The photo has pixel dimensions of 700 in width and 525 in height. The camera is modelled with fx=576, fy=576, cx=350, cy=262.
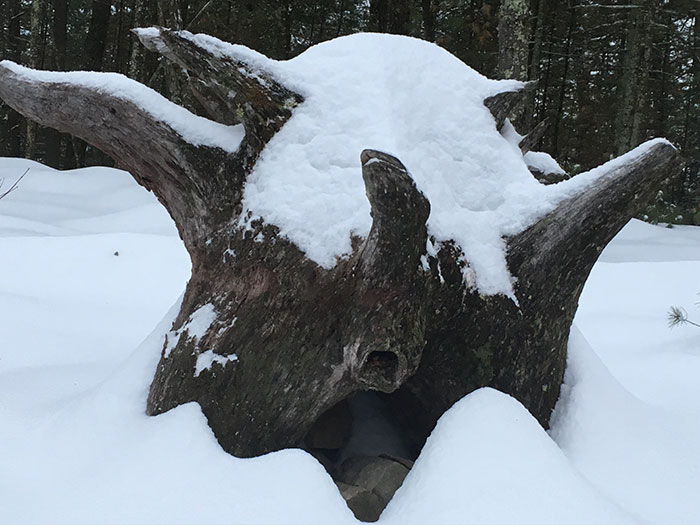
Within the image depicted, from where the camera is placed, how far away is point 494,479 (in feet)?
4.80

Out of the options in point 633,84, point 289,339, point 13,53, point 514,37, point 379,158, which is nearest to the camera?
point 379,158

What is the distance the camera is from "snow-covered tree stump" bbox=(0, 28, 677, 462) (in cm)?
178

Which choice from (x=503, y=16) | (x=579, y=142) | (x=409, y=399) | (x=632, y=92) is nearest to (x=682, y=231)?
(x=632, y=92)

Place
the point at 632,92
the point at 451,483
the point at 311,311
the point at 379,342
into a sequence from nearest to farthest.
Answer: the point at 451,483 → the point at 379,342 → the point at 311,311 → the point at 632,92

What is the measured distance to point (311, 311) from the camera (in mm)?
1795

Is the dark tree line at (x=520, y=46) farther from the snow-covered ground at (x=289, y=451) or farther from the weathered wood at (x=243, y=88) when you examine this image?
the weathered wood at (x=243, y=88)

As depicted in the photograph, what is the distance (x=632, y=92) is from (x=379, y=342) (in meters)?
8.39

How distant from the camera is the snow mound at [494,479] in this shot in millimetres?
1377

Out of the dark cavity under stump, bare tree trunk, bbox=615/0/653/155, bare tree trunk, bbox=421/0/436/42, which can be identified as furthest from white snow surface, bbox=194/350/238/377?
bare tree trunk, bbox=421/0/436/42

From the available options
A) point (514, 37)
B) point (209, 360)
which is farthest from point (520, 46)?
point (209, 360)

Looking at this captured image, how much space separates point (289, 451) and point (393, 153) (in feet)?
3.27

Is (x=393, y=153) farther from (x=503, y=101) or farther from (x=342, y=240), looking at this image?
(x=503, y=101)

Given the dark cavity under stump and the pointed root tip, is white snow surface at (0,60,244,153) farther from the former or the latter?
the dark cavity under stump

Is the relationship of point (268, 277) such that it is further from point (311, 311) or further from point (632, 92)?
point (632, 92)
